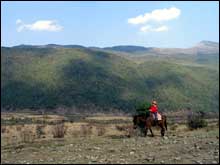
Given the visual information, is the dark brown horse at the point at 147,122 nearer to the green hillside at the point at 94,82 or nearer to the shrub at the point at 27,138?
the shrub at the point at 27,138

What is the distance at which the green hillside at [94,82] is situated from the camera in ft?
357

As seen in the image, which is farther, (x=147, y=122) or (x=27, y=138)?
(x=27, y=138)

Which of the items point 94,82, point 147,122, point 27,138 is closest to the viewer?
point 147,122

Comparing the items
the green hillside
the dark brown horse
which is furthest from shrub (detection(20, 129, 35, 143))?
the green hillside

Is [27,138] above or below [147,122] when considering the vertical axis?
below

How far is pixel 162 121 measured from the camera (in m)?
28.8

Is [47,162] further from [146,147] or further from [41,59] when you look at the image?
[41,59]

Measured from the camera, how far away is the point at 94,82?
384 feet

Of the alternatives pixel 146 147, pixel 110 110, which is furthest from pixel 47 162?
pixel 110 110

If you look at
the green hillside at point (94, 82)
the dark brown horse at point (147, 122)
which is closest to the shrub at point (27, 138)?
the dark brown horse at point (147, 122)

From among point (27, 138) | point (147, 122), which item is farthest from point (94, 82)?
point (147, 122)

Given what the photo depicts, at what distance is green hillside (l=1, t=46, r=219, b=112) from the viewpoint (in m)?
109

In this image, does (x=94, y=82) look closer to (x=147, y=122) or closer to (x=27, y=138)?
(x=27, y=138)

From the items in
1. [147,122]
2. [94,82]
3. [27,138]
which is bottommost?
[27,138]
